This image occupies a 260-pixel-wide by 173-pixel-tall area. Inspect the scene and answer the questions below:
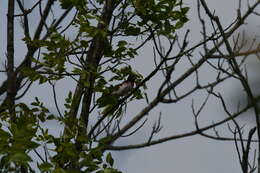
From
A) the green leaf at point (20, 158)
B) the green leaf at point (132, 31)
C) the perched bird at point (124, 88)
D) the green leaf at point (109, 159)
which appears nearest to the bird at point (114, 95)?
the perched bird at point (124, 88)

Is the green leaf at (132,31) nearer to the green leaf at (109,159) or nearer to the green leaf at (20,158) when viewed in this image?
the green leaf at (109,159)

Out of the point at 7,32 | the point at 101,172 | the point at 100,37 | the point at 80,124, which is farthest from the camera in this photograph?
the point at 7,32

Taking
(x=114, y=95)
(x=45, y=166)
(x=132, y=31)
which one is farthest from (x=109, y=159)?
(x=132, y=31)

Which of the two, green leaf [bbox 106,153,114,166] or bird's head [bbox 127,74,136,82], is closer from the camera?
green leaf [bbox 106,153,114,166]

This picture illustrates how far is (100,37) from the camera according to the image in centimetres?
754

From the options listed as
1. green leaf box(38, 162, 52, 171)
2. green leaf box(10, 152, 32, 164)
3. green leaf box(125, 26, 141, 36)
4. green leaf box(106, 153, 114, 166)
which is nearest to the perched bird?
green leaf box(125, 26, 141, 36)

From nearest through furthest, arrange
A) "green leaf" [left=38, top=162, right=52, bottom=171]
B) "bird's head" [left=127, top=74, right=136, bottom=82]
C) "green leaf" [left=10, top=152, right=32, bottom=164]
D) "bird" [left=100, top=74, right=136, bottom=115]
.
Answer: "green leaf" [left=10, top=152, right=32, bottom=164], "green leaf" [left=38, top=162, right=52, bottom=171], "bird" [left=100, top=74, right=136, bottom=115], "bird's head" [left=127, top=74, right=136, bottom=82]

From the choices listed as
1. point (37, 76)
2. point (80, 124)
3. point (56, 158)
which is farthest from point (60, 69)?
point (56, 158)

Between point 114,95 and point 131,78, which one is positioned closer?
point 114,95

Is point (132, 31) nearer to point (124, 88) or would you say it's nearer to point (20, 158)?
→ point (124, 88)

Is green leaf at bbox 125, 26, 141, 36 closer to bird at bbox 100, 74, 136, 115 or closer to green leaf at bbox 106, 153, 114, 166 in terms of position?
bird at bbox 100, 74, 136, 115

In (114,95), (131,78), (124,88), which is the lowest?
(114,95)

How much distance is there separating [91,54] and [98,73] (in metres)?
0.50

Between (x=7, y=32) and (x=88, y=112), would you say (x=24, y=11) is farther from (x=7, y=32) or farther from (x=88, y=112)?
(x=88, y=112)
